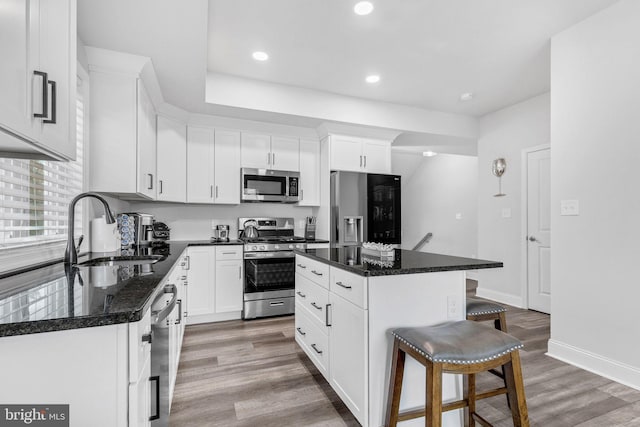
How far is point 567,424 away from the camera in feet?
5.82

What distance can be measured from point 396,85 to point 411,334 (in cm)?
300

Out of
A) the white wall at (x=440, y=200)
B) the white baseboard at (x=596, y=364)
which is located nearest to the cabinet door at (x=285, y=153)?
the white wall at (x=440, y=200)

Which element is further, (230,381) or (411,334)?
(230,381)

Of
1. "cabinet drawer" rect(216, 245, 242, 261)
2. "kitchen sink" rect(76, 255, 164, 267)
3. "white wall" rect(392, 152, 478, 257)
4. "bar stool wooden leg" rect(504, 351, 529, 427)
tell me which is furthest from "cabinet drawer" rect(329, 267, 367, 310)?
"white wall" rect(392, 152, 478, 257)

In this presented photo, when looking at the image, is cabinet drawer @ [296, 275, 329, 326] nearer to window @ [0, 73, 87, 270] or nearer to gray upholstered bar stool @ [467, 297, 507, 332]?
gray upholstered bar stool @ [467, 297, 507, 332]

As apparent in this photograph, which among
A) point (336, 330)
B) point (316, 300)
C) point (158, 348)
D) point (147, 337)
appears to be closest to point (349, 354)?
point (336, 330)

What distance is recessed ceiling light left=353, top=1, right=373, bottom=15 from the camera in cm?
227

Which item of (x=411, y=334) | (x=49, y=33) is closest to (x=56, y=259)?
(x=49, y=33)

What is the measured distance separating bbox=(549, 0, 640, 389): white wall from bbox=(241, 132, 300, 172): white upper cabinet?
2.83 meters

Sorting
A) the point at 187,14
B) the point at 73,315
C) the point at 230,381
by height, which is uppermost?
the point at 187,14

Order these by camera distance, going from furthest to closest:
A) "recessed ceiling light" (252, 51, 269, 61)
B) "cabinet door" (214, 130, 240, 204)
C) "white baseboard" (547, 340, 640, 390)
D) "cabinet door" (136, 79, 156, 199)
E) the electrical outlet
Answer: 1. "cabinet door" (214, 130, 240, 204)
2. "recessed ceiling light" (252, 51, 269, 61)
3. "cabinet door" (136, 79, 156, 199)
4. "white baseboard" (547, 340, 640, 390)
5. the electrical outlet

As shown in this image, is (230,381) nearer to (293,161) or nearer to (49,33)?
(49,33)

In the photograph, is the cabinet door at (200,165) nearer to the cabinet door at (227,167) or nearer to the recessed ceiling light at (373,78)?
the cabinet door at (227,167)

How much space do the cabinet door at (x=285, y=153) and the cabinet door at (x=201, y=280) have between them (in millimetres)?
1386
